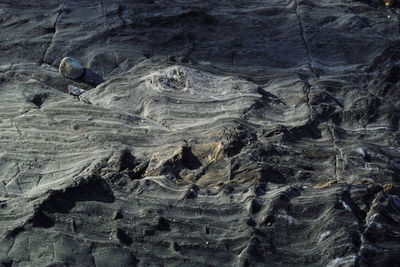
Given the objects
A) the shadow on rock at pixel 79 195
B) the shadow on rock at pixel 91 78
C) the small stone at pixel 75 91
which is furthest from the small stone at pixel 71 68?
the shadow on rock at pixel 79 195

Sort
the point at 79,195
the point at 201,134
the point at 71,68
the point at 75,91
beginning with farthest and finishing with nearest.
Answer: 1. the point at 71,68
2. the point at 75,91
3. the point at 201,134
4. the point at 79,195

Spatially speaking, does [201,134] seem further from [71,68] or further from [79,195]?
[71,68]

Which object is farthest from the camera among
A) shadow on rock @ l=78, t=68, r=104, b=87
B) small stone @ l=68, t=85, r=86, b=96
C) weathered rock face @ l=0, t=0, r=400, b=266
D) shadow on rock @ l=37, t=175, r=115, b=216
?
shadow on rock @ l=78, t=68, r=104, b=87

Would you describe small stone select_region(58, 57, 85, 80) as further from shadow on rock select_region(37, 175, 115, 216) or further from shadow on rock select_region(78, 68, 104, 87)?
shadow on rock select_region(37, 175, 115, 216)

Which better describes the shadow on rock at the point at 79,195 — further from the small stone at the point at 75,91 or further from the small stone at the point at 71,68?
the small stone at the point at 71,68

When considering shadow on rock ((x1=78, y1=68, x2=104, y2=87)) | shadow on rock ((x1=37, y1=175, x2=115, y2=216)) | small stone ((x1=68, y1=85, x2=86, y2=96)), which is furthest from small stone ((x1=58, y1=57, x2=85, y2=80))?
shadow on rock ((x1=37, y1=175, x2=115, y2=216))

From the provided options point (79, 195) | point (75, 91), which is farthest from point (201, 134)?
point (75, 91)
